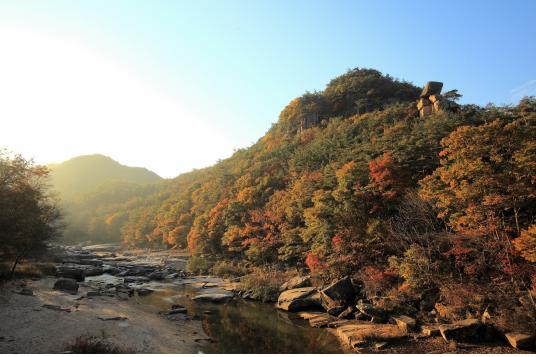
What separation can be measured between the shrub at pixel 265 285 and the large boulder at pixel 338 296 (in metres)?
6.13

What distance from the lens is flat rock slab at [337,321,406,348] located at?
1770cm

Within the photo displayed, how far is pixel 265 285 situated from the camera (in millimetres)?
31094

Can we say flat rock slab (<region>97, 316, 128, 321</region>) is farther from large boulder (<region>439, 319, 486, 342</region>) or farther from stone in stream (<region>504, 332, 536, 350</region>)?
stone in stream (<region>504, 332, 536, 350</region>)

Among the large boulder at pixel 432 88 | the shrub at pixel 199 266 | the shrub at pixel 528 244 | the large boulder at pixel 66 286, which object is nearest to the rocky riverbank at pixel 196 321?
the large boulder at pixel 66 286

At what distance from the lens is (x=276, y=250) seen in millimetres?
41750

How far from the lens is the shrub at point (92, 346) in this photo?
13281 mm

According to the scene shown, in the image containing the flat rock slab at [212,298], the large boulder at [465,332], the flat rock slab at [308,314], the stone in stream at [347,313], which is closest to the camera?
the large boulder at [465,332]

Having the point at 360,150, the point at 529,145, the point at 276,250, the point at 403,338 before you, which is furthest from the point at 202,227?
the point at 529,145

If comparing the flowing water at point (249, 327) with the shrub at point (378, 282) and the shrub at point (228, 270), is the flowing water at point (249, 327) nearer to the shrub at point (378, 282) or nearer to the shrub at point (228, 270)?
the shrub at point (378, 282)

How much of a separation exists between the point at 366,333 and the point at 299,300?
25.9 ft

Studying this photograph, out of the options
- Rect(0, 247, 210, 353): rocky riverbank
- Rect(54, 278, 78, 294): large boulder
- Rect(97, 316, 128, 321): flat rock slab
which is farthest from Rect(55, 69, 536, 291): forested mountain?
Rect(54, 278, 78, 294): large boulder

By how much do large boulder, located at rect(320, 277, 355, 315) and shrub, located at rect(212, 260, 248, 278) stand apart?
61.5ft

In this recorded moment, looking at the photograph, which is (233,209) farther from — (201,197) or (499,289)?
(499,289)

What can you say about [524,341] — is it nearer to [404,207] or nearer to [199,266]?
[404,207]
